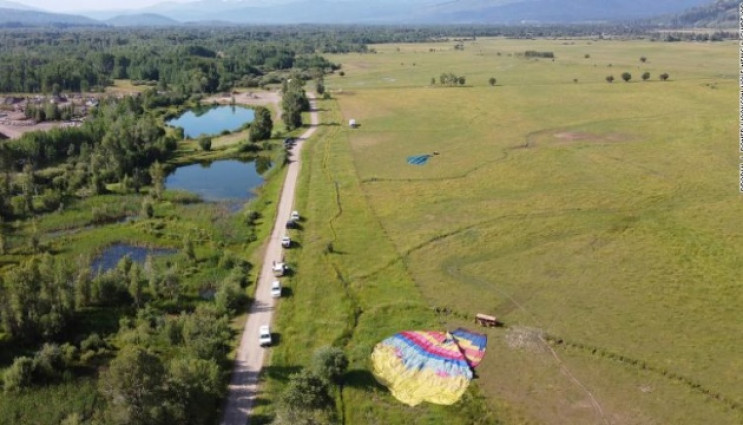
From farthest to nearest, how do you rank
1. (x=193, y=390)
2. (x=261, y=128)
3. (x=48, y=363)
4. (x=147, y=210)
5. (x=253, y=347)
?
(x=261, y=128) < (x=147, y=210) < (x=253, y=347) < (x=48, y=363) < (x=193, y=390)

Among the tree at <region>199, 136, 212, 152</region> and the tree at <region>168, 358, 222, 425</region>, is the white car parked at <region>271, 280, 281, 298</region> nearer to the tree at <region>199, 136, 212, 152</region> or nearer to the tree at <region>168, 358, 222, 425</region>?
the tree at <region>168, 358, 222, 425</region>

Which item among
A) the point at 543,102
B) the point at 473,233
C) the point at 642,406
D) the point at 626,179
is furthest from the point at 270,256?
the point at 543,102

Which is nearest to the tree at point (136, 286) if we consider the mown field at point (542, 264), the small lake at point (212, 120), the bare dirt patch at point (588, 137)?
the mown field at point (542, 264)

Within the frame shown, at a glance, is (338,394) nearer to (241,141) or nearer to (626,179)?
(626,179)

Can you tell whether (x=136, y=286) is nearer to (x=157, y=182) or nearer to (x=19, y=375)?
(x=19, y=375)

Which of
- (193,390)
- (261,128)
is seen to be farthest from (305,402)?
(261,128)

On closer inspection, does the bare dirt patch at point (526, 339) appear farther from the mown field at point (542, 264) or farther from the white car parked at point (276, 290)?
the white car parked at point (276, 290)

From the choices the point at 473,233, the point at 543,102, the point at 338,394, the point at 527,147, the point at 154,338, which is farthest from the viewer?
the point at 543,102
